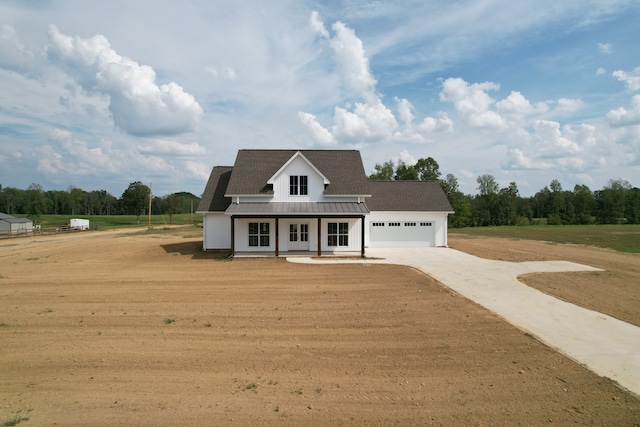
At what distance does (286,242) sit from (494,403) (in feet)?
66.2

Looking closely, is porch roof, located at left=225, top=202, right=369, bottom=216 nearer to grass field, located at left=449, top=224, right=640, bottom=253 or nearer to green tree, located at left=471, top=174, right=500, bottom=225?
grass field, located at left=449, top=224, right=640, bottom=253

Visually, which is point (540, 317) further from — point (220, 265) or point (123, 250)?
point (123, 250)

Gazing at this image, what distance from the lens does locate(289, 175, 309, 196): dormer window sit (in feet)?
86.6

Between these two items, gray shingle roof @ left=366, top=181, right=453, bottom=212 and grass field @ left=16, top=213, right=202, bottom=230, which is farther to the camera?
grass field @ left=16, top=213, right=202, bottom=230

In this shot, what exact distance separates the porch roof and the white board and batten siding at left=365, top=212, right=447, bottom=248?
14.6 feet

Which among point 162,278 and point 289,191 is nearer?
point 162,278

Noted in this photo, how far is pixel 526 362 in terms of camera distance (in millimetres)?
8352

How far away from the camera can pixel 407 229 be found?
98.9ft

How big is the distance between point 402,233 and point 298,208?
956cm

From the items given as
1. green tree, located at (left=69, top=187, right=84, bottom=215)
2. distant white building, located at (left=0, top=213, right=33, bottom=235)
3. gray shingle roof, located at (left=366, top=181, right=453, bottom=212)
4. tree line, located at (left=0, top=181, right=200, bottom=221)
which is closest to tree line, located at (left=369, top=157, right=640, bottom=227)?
gray shingle roof, located at (left=366, top=181, right=453, bottom=212)

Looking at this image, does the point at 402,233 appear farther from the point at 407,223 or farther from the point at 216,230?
the point at 216,230

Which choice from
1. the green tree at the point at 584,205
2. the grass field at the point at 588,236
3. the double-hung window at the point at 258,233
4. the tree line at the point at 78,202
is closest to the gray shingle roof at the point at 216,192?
the double-hung window at the point at 258,233

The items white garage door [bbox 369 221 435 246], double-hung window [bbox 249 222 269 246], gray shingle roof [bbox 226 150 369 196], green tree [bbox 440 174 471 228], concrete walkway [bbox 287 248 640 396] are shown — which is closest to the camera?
concrete walkway [bbox 287 248 640 396]

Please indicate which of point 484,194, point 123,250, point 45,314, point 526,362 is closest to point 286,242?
point 123,250
